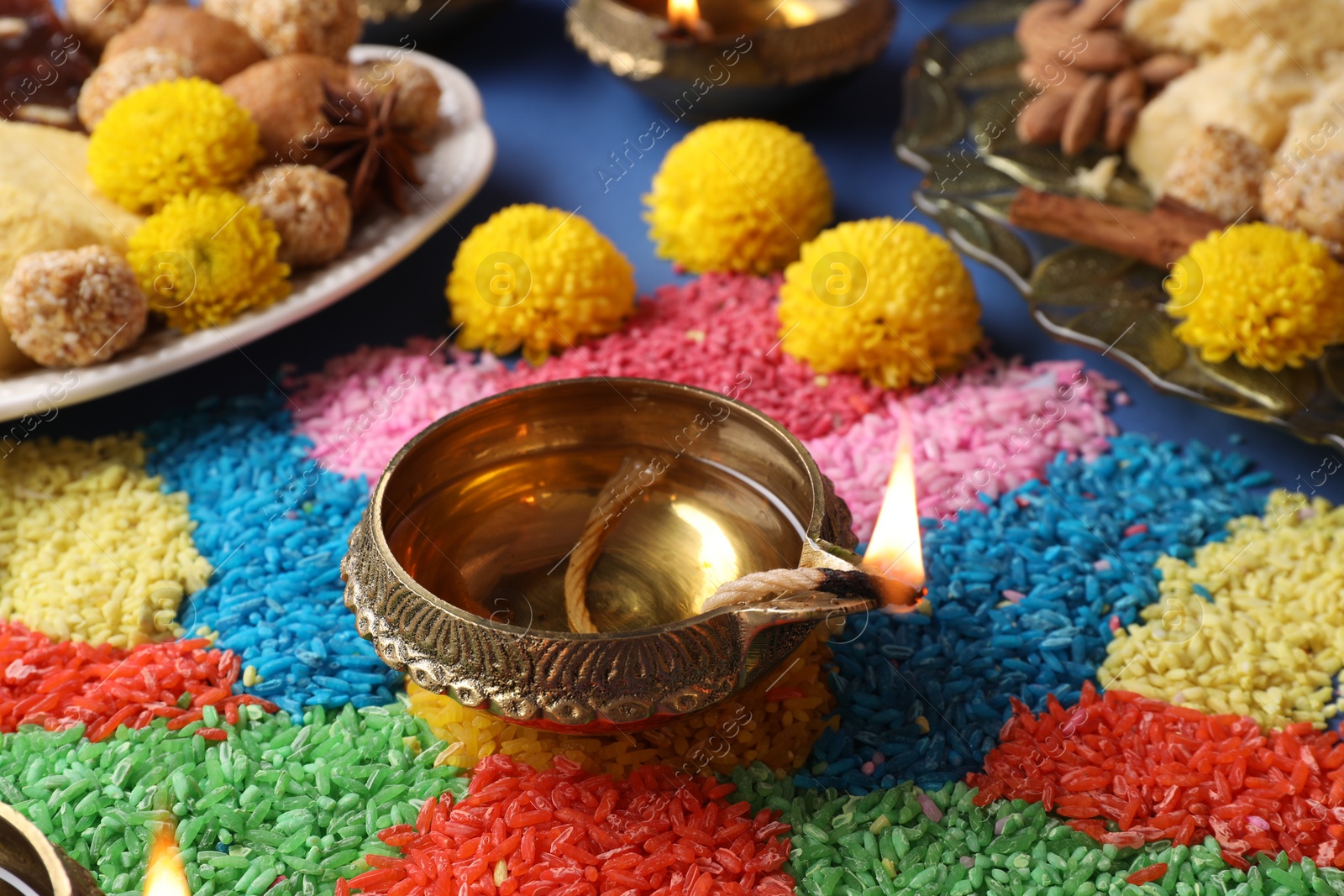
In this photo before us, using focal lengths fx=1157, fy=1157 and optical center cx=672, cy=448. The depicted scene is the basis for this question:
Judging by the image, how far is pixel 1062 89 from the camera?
1.66m

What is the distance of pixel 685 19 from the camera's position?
1766mm

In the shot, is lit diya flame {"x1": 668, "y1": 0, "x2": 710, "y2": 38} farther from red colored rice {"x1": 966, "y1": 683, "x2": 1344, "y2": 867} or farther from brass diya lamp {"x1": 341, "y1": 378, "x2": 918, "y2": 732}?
red colored rice {"x1": 966, "y1": 683, "x2": 1344, "y2": 867}

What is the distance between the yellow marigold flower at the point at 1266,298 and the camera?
1264 millimetres

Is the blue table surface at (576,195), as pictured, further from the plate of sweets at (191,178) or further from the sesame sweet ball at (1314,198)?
the sesame sweet ball at (1314,198)

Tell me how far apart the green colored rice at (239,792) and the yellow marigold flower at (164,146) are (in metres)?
0.72

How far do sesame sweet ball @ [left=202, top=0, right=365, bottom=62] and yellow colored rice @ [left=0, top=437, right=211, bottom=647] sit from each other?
67cm

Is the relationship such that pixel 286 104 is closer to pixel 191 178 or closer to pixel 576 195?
pixel 191 178

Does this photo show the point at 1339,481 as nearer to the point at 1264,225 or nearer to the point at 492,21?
the point at 1264,225

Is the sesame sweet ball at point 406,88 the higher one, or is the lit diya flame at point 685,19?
the lit diya flame at point 685,19

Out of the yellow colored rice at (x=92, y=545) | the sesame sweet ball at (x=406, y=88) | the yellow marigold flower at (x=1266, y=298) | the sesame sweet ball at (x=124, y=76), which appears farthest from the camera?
the sesame sweet ball at (x=406, y=88)

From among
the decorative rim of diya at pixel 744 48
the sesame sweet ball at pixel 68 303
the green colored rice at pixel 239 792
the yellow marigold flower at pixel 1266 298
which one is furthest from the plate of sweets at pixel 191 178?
the yellow marigold flower at pixel 1266 298

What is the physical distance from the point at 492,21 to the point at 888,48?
2.64 ft

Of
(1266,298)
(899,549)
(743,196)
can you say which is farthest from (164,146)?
(1266,298)

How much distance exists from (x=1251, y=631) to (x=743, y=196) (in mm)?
843
